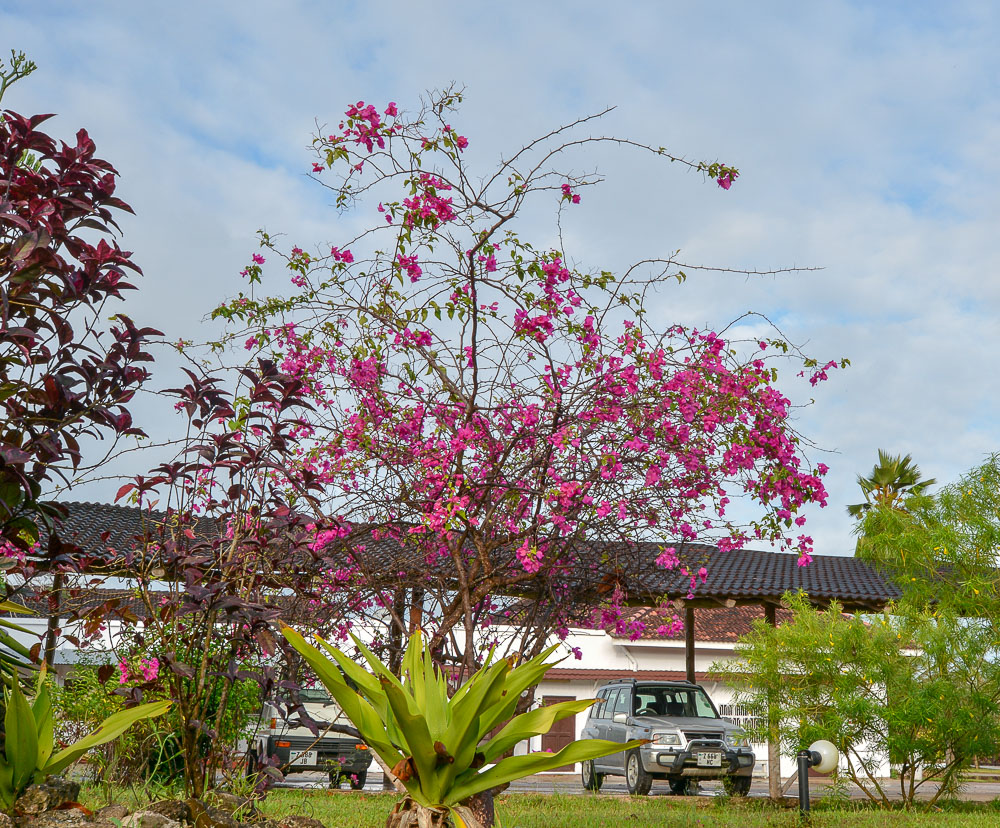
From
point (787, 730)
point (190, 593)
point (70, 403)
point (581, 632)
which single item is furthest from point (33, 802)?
point (581, 632)

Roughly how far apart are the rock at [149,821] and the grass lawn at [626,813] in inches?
113

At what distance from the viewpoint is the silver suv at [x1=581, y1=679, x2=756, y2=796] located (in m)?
12.8

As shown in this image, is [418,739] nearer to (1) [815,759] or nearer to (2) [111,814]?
(2) [111,814]

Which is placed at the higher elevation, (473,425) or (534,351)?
(534,351)

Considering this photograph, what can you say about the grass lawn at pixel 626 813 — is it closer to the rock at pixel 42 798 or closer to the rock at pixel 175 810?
the rock at pixel 175 810

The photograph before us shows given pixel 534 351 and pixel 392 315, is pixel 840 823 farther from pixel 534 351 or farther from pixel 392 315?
pixel 392 315

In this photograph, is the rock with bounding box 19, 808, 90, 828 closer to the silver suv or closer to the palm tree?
the silver suv

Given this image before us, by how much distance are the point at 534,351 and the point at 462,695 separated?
332 cm

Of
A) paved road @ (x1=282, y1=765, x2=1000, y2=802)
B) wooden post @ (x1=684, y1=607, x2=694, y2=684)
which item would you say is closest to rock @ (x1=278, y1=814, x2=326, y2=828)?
paved road @ (x1=282, y1=765, x2=1000, y2=802)

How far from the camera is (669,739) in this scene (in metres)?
13.0

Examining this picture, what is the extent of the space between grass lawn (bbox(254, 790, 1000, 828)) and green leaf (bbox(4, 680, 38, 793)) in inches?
116

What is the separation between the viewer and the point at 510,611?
7.70m

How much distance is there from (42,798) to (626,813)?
676cm

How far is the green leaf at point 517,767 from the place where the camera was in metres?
3.51
